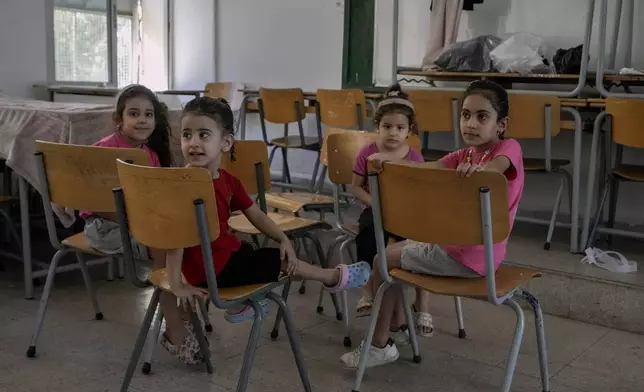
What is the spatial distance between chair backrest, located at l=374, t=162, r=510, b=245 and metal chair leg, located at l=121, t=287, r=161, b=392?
0.76m

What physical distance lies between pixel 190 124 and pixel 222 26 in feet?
16.1

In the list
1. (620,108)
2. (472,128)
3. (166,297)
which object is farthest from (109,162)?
(620,108)

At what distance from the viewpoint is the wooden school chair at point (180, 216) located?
1.69m

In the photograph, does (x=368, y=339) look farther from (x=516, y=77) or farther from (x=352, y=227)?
(x=516, y=77)

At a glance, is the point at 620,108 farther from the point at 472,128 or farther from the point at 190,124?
the point at 190,124

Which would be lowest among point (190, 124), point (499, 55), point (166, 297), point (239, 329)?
point (239, 329)

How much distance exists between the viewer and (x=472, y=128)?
2.18 meters

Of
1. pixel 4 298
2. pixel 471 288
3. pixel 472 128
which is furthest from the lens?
pixel 4 298

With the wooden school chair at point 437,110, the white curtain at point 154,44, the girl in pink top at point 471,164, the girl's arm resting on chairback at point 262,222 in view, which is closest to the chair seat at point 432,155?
the wooden school chair at point 437,110

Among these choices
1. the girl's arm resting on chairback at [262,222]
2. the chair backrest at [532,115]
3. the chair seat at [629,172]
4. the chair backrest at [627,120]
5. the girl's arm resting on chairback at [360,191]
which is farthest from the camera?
the chair backrest at [532,115]

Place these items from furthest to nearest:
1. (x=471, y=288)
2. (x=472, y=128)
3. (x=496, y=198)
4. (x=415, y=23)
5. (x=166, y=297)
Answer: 1. (x=415, y=23)
2. (x=166, y=297)
3. (x=472, y=128)
4. (x=471, y=288)
5. (x=496, y=198)

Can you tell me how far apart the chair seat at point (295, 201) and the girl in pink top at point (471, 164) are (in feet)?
1.88

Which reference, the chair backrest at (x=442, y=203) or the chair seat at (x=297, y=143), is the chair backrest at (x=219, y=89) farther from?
the chair backrest at (x=442, y=203)

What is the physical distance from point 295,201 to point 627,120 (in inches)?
60.7
